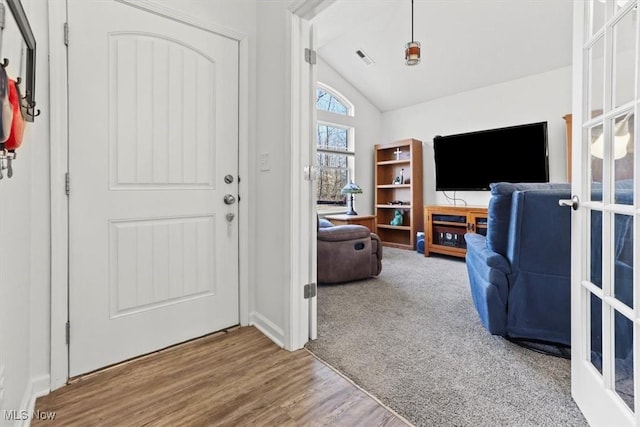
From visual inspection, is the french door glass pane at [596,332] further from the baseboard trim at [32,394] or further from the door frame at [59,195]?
the door frame at [59,195]

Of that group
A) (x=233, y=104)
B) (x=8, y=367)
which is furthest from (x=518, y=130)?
(x=8, y=367)

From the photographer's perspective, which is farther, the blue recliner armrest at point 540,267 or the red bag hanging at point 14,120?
the blue recliner armrest at point 540,267

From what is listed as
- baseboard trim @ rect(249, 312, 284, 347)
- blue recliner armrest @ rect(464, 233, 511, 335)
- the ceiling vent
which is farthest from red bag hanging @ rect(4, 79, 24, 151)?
the ceiling vent

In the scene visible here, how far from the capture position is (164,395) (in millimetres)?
1439

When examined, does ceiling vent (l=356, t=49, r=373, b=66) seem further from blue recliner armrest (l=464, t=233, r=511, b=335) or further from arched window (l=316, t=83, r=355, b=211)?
blue recliner armrest (l=464, t=233, r=511, b=335)

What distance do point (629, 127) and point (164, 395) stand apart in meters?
2.08

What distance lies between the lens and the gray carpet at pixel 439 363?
4.31 ft

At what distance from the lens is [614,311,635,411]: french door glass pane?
99cm

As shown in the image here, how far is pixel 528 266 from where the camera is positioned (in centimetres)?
180

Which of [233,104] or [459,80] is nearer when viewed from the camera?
[233,104]

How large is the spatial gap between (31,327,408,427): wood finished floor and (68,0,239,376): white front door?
0.62 feet

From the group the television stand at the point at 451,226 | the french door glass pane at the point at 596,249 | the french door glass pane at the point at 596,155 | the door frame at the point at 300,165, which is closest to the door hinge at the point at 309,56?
the door frame at the point at 300,165

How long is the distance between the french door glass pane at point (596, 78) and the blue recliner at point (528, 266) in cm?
63

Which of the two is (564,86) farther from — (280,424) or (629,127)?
(280,424)
